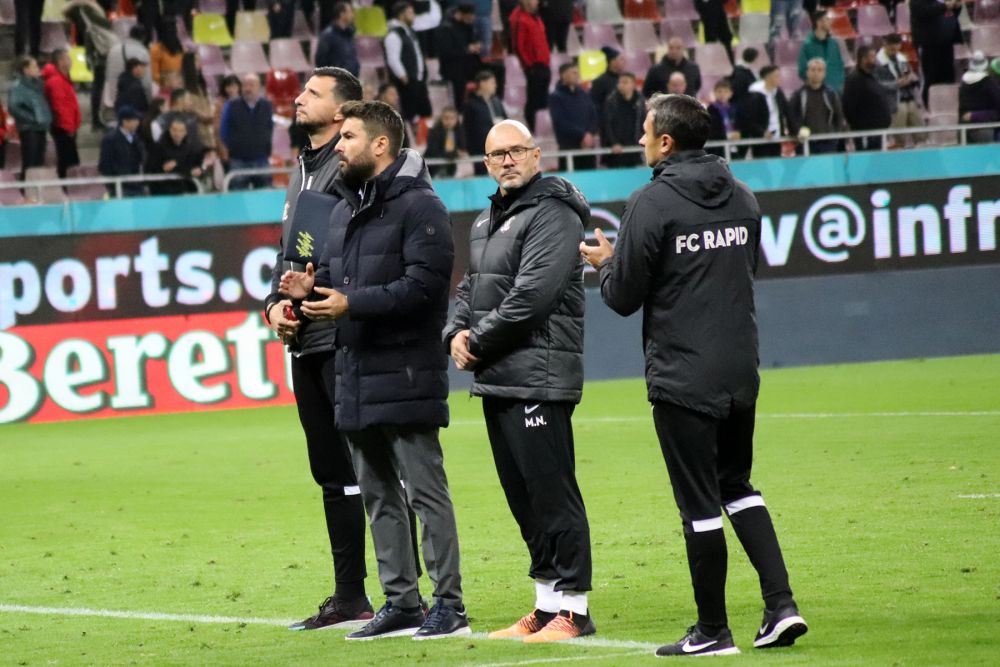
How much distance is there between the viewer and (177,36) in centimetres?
2194

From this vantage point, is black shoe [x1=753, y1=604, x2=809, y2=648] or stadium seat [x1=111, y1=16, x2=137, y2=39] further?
stadium seat [x1=111, y1=16, x2=137, y2=39]

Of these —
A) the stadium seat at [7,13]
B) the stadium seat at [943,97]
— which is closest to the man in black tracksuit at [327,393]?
the stadium seat at [7,13]

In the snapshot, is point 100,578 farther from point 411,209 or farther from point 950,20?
point 950,20

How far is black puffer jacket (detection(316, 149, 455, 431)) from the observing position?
7.14 metres

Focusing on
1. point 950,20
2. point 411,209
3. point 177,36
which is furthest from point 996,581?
point 950,20

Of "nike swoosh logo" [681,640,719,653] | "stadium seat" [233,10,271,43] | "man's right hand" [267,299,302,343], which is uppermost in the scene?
"stadium seat" [233,10,271,43]

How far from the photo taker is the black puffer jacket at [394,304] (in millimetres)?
7141

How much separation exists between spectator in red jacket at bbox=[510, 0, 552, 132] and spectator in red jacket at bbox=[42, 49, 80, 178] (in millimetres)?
5847

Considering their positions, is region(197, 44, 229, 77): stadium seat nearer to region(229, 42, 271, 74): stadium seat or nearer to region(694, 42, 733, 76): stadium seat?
region(229, 42, 271, 74): stadium seat

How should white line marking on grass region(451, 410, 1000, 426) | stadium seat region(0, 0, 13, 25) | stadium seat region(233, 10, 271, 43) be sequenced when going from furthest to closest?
stadium seat region(233, 10, 271, 43) < stadium seat region(0, 0, 13, 25) < white line marking on grass region(451, 410, 1000, 426)

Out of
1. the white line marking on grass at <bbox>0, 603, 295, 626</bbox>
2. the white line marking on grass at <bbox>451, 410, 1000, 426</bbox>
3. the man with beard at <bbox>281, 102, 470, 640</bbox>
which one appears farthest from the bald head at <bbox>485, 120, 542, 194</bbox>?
the white line marking on grass at <bbox>451, 410, 1000, 426</bbox>

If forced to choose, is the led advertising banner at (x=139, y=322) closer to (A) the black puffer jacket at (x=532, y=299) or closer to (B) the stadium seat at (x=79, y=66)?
(B) the stadium seat at (x=79, y=66)

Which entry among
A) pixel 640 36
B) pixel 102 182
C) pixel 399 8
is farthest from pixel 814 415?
pixel 640 36

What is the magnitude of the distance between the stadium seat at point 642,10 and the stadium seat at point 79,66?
820 cm
